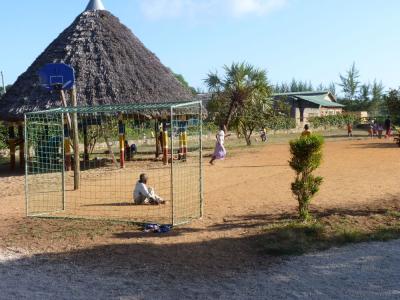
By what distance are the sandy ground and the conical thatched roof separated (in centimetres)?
797

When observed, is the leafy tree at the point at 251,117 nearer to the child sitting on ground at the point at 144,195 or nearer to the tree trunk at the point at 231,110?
the tree trunk at the point at 231,110

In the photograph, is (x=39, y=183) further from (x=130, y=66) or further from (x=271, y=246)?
(x=271, y=246)

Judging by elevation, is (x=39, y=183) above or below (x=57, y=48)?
below

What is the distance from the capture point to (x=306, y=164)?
805 centimetres

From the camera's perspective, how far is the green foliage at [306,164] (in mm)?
7980

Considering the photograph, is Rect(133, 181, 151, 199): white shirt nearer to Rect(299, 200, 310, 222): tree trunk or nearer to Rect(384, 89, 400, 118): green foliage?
Rect(299, 200, 310, 222): tree trunk

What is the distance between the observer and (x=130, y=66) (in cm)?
1914

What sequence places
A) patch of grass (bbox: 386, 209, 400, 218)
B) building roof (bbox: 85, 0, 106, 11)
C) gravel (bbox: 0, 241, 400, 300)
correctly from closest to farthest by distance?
gravel (bbox: 0, 241, 400, 300) → patch of grass (bbox: 386, 209, 400, 218) → building roof (bbox: 85, 0, 106, 11)

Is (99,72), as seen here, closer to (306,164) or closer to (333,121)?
(306,164)

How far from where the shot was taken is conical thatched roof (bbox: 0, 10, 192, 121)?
57.0 ft

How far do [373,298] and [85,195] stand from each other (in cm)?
801

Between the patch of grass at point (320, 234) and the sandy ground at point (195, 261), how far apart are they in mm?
237

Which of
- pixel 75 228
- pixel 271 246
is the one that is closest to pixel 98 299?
pixel 271 246

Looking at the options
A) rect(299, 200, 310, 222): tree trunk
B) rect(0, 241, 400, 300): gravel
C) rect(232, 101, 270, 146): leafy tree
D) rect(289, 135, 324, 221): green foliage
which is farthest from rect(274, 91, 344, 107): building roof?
rect(0, 241, 400, 300): gravel
